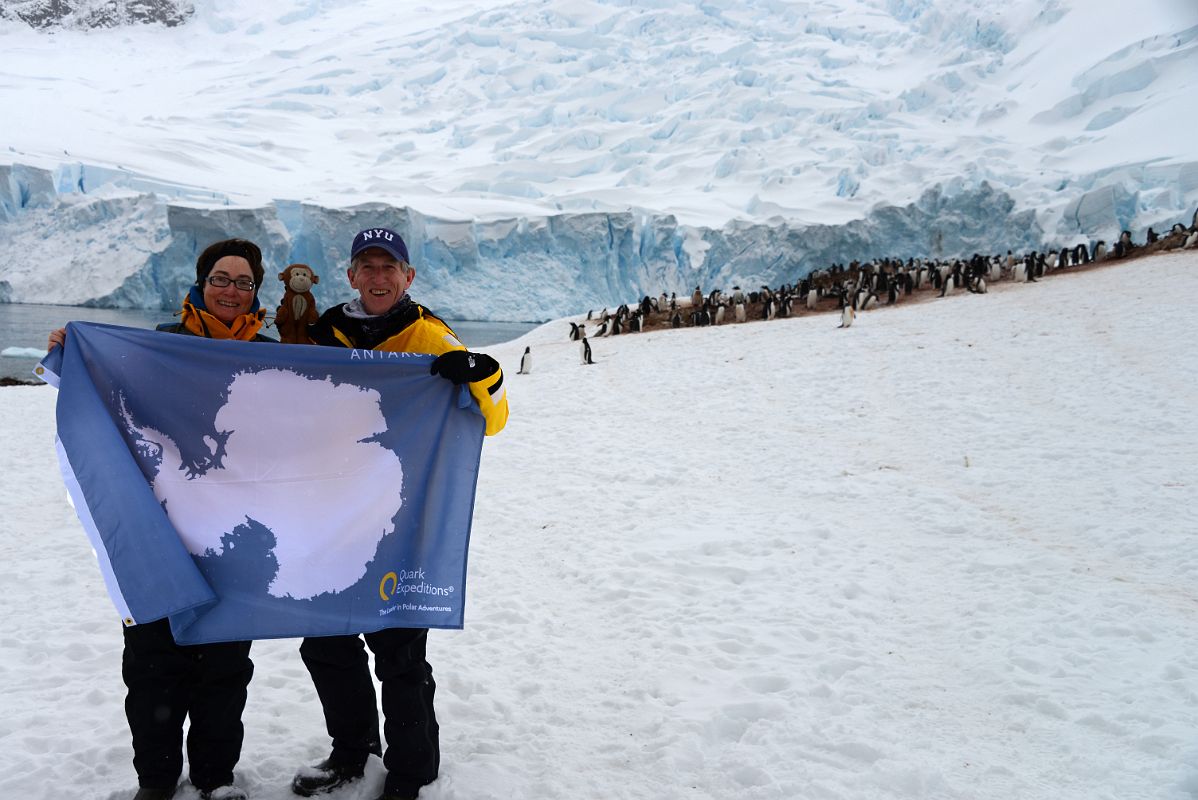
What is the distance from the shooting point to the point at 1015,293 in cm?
1430

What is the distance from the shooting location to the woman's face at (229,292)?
2252 millimetres

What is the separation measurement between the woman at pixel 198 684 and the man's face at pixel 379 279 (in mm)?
269

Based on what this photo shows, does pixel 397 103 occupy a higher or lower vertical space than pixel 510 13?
lower

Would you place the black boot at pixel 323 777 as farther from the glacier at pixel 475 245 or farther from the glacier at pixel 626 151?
the glacier at pixel 626 151

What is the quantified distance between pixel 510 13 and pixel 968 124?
37214 mm

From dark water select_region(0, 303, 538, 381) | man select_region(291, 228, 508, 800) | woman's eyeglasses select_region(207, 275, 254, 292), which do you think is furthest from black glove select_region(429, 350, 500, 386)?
dark water select_region(0, 303, 538, 381)

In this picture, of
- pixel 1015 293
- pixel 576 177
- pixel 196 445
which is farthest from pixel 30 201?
pixel 196 445

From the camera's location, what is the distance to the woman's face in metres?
2.25

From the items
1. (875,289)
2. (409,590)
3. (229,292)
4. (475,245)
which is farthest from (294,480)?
(475,245)

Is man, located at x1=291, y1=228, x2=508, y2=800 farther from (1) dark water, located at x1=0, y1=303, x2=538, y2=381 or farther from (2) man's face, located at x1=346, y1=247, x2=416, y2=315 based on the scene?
(1) dark water, located at x1=0, y1=303, x2=538, y2=381

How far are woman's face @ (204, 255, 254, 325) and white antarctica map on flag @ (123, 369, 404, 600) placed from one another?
0.66 feet

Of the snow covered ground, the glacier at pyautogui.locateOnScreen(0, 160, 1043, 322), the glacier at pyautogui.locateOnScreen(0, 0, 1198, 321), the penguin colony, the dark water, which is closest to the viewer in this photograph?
the snow covered ground

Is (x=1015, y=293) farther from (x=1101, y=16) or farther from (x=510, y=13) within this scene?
(x=510, y=13)

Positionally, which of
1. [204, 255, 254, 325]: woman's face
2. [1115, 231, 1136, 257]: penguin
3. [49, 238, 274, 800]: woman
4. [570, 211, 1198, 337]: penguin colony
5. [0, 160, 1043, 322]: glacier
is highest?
[0, 160, 1043, 322]: glacier
